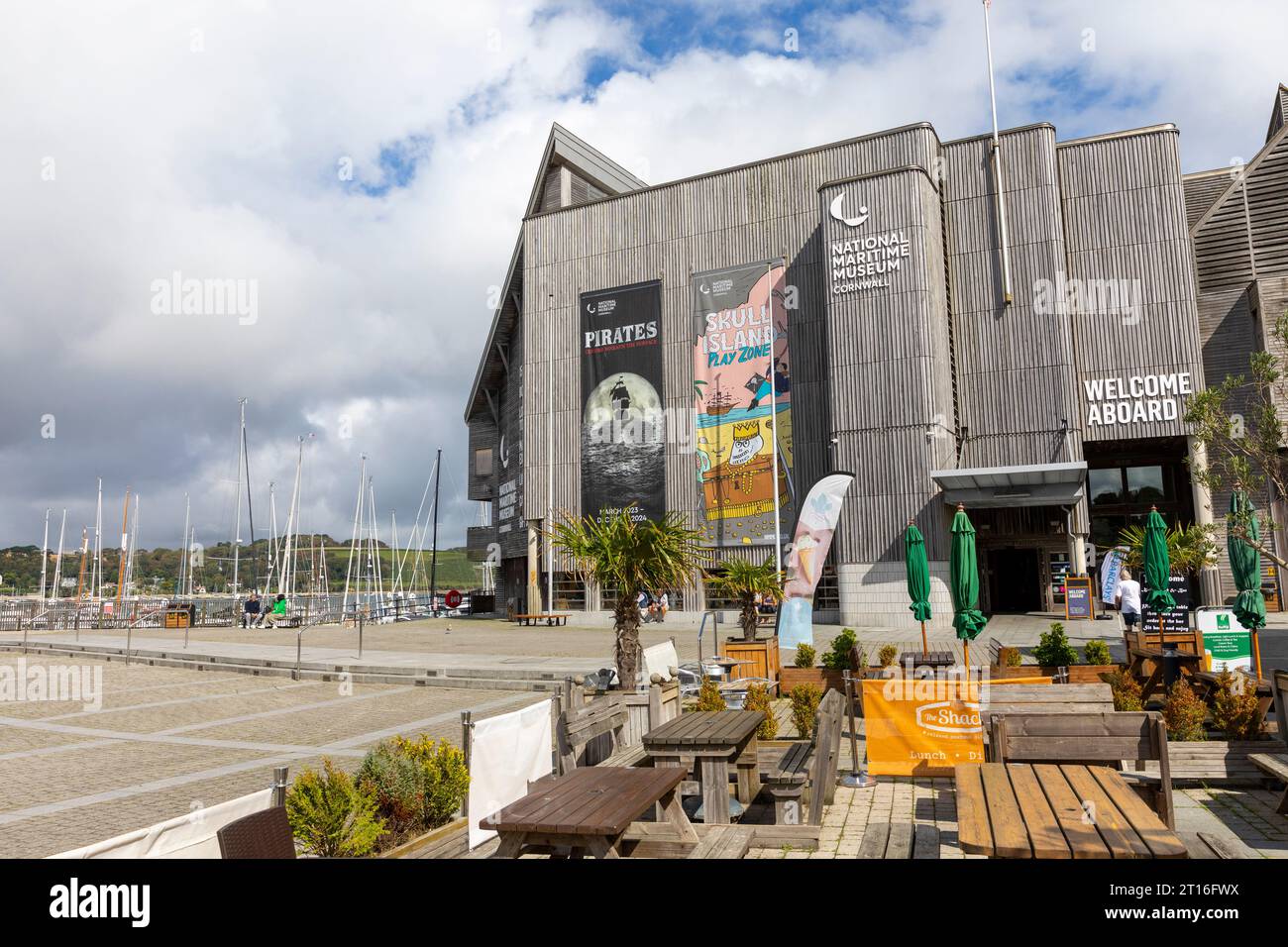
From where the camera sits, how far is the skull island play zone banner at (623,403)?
1438 inches

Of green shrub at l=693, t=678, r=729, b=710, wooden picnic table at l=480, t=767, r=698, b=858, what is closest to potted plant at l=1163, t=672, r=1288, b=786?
green shrub at l=693, t=678, r=729, b=710

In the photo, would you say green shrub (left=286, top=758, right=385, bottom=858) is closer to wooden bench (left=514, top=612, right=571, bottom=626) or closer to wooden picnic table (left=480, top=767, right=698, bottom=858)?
wooden picnic table (left=480, top=767, right=698, bottom=858)

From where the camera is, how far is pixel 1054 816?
3982 millimetres

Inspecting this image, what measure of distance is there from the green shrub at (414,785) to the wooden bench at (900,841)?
125 inches

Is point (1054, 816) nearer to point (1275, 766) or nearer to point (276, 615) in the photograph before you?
point (1275, 766)

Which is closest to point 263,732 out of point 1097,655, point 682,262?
point 1097,655

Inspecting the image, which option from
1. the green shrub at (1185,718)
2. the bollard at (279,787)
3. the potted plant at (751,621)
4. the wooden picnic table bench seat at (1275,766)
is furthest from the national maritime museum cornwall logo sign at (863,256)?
the bollard at (279,787)

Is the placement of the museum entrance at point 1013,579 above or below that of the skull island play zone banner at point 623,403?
below

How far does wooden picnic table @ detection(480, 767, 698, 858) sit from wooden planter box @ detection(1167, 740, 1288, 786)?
476 centimetres

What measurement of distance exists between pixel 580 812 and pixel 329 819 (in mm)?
1971

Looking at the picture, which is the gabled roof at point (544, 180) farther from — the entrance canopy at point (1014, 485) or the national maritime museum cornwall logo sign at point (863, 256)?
the entrance canopy at point (1014, 485)

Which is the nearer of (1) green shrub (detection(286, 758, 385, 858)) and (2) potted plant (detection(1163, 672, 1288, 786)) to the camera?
(1) green shrub (detection(286, 758, 385, 858))

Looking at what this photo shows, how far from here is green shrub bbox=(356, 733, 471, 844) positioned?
620 centimetres
